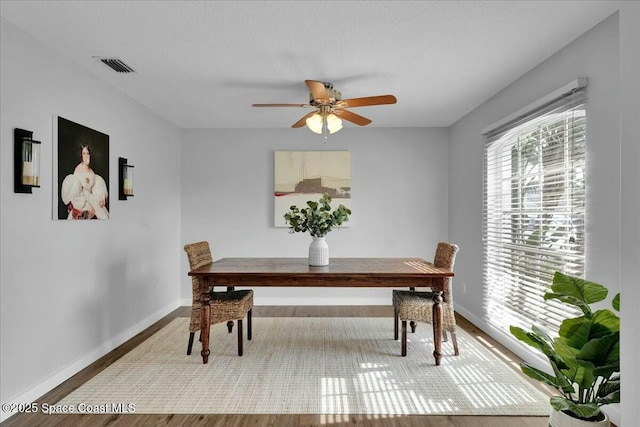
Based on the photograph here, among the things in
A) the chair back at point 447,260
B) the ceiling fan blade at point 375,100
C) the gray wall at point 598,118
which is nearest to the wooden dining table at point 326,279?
the chair back at point 447,260

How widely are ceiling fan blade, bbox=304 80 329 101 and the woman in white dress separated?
1.90 m

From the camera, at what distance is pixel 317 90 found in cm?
280

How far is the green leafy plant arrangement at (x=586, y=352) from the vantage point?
68.8 inches

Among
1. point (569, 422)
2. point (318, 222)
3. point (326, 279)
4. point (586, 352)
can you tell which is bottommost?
point (569, 422)

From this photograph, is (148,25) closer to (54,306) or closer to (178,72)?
(178,72)

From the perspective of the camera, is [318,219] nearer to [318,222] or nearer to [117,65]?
[318,222]

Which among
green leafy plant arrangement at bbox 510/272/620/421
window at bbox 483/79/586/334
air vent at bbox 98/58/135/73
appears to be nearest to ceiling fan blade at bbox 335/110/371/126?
window at bbox 483/79/586/334

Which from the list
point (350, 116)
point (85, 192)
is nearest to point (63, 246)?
point (85, 192)

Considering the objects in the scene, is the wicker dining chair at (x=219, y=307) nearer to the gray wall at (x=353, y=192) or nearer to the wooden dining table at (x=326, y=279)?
the wooden dining table at (x=326, y=279)

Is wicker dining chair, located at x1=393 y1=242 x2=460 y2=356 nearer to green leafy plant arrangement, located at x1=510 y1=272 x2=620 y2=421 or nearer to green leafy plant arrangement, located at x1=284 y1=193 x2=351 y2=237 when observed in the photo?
green leafy plant arrangement, located at x1=284 y1=193 x2=351 y2=237

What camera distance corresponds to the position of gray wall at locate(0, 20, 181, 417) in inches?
90.8

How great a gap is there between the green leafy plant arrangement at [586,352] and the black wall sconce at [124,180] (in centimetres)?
358

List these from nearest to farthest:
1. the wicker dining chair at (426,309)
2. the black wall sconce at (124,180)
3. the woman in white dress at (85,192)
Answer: the woman in white dress at (85,192)
the wicker dining chair at (426,309)
the black wall sconce at (124,180)

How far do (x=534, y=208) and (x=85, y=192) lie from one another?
12.0 ft
